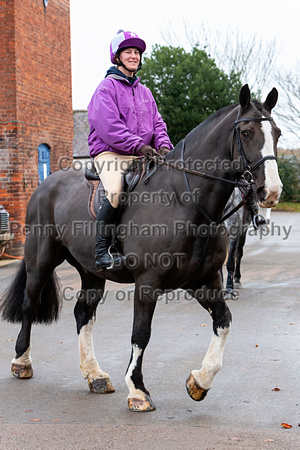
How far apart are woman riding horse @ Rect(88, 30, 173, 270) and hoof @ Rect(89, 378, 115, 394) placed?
1.01m

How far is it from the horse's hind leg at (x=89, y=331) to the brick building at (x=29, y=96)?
387 inches

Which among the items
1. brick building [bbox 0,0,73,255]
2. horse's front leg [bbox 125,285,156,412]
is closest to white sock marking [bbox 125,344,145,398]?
horse's front leg [bbox 125,285,156,412]

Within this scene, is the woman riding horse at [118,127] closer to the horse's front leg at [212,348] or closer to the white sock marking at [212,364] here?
the horse's front leg at [212,348]

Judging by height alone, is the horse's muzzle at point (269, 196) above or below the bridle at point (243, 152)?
below

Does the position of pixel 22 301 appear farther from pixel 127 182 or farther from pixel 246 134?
pixel 246 134

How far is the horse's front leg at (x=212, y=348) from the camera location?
4.63m

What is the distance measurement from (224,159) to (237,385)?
2.10 metres

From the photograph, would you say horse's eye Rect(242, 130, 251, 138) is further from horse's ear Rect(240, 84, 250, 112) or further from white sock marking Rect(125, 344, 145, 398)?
white sock marking Rect(125, 344, 145, 398)

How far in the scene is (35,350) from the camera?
6.71 meters

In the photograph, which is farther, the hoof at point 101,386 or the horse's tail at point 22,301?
the horse's tail at point 22,301

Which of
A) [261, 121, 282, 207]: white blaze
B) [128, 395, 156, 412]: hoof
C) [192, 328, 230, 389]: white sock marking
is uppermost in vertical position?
[261, 121, 282, 207]: white blaze

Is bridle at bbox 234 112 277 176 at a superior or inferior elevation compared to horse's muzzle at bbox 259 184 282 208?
superior

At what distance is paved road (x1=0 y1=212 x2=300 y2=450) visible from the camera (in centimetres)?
402

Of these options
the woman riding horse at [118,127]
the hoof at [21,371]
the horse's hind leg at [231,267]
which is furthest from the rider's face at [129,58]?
the horse's hind leg at [231,267]
